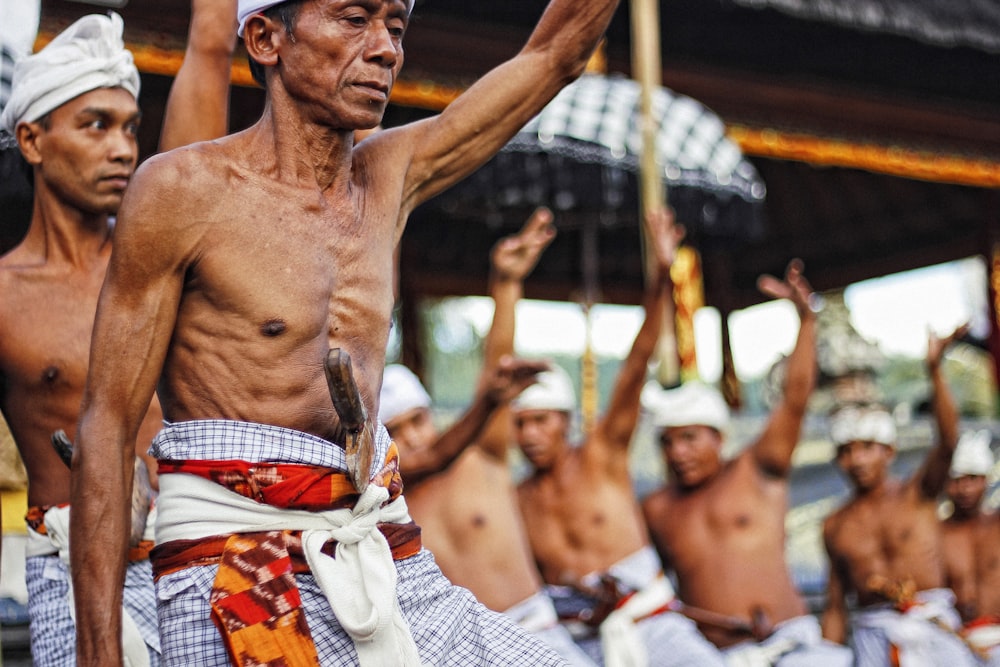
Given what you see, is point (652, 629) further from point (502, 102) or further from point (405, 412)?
point (502, 102)

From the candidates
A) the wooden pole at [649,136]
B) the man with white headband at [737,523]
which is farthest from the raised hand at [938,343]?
the wooden pole at [649,136]

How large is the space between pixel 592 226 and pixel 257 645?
Result: 227 inches

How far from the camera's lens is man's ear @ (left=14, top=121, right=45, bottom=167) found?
3.18 m

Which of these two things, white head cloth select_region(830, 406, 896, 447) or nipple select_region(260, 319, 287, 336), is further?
white head cloth select_region(830, 406, 896, 447)

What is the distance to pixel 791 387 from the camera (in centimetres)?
607

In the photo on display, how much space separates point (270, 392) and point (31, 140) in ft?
4.42

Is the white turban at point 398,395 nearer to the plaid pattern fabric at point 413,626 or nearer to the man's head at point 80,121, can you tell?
the man's head at point 80,121

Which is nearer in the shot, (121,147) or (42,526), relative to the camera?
(42,526)

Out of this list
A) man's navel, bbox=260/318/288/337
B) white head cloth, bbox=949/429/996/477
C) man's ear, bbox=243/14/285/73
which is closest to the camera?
man's navel, bbox=260/318/288/337

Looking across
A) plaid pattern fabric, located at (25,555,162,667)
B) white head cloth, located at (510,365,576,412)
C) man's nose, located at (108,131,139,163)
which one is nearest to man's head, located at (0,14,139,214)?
man's nose, located at (108,131,139,163)

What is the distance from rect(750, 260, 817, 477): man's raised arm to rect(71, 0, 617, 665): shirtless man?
356 centimetres

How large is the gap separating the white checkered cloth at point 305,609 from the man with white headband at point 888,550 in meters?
4.94

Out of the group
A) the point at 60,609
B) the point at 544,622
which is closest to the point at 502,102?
the point at 60,609

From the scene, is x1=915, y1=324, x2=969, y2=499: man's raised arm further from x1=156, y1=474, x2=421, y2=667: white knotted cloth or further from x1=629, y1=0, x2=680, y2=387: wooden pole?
x1=156, y1=474, x2=421, y2=667: white knotted cloth
